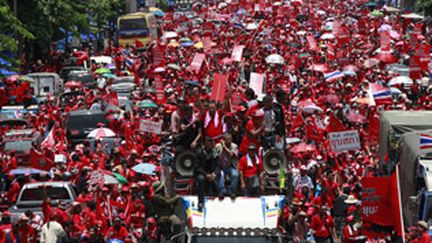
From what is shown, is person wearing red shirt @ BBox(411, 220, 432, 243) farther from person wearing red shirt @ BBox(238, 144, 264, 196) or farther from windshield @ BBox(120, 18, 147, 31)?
windshield @ BBox(120, 18, 147, 31)

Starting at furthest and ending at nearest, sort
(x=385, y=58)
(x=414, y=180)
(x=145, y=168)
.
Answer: (x=385, y=58) → (x=145, y=168) → (x=414, y=180)

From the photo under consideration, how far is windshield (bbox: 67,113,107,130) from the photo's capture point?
3059cm

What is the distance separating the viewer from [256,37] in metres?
56.8

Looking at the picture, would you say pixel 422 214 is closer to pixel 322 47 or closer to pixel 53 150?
pixel 53 150

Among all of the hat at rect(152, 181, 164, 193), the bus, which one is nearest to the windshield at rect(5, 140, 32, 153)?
the hat at rect(152, 181, 164, 193)

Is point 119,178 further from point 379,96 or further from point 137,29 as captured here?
point 137,29

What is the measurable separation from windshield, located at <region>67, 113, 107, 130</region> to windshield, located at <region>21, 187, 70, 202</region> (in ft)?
29.6

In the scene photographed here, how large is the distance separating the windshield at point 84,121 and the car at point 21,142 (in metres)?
1.10

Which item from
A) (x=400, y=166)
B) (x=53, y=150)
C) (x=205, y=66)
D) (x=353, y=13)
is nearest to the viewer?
(x=400, y=166)

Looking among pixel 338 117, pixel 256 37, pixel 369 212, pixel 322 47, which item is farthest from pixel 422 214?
pixel 256 37

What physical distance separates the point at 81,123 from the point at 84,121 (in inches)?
3.7

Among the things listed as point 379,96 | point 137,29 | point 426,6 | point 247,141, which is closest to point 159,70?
point 379,96

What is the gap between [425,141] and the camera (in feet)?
62.8

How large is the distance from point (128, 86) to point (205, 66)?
112 inches
